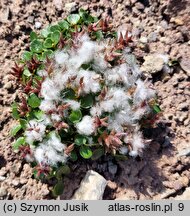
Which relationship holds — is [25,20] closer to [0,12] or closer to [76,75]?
[0,12]

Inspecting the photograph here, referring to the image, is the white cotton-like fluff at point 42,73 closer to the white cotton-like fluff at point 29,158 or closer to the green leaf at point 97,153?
the white cotton-like fluff at point 29,158

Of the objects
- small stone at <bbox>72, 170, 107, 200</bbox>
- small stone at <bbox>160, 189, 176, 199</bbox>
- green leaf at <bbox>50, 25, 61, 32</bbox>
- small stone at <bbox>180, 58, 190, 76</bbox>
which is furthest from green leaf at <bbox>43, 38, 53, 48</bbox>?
small stone at <bbox>160, 189, 176, 199</bbox>

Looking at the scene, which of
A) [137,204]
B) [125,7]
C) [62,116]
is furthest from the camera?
[125,7]

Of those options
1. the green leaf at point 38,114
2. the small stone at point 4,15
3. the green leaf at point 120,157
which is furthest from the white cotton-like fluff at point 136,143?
the small stone at point 4,15

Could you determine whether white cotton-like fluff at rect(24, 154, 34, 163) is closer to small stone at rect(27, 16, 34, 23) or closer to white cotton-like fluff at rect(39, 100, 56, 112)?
white cotton-like fluff at rect(39, 100, 56, 112)

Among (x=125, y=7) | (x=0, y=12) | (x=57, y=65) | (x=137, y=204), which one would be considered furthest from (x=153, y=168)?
(x=0, y=12)

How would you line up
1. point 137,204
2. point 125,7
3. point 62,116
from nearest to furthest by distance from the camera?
point 62,116
point 137,204
point 125,7
